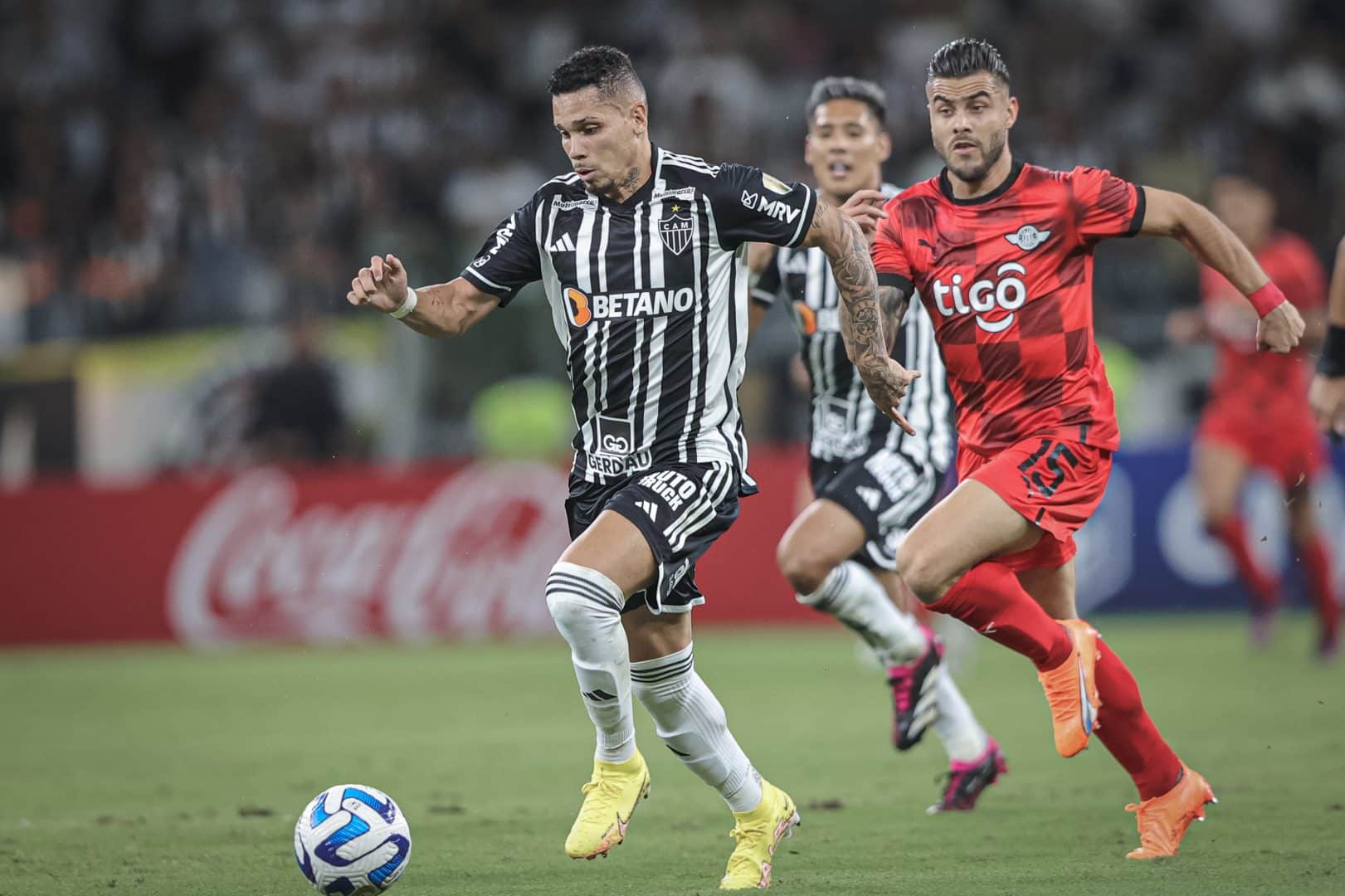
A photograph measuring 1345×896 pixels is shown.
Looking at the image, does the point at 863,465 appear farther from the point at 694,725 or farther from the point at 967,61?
the point at 694,725

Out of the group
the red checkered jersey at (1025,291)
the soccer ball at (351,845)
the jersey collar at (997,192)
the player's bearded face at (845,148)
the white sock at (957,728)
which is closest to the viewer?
the soccer ball at (351,845)

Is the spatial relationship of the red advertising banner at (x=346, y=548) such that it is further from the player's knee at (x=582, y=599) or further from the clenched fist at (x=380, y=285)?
the player's knee at (x=582, y=599)

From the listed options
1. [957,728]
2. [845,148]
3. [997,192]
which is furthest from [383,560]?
[997,192]

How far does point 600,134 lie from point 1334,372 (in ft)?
10.2

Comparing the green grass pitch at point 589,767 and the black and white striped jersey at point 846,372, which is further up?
the black and white striped jersey at point 846,372

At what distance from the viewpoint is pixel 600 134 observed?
19.3 ft

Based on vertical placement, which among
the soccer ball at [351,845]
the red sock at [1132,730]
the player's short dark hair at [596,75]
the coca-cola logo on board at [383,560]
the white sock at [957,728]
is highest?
the player's short dark hair at [596,75]

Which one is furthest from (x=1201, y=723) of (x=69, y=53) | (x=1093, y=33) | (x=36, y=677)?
(x=69, y=53)

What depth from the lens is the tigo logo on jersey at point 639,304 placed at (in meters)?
5.96

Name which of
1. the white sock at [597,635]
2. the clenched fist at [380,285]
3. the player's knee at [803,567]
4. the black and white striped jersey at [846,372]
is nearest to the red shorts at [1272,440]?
the black and white striped jersey at [846,372]

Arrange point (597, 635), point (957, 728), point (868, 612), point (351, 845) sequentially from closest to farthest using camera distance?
1. point (351, 845)
2. point (597, 635)
3. point (957, 728)
4. point (868, 612)

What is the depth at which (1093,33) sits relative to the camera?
60.3 ft

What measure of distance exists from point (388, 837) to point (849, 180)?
365 cm

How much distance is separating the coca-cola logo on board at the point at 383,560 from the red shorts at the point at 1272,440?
5.28 m
